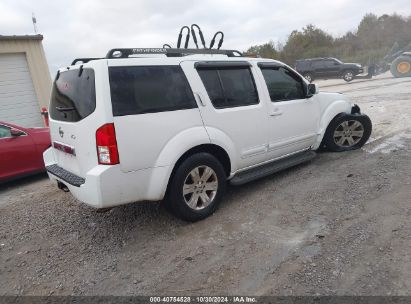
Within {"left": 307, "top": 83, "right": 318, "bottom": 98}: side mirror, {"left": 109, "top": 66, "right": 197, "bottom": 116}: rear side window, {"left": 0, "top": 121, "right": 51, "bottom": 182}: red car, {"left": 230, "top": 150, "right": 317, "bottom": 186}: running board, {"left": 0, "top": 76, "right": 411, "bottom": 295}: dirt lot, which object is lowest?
{"left": 0, "top": 76, "right": 411, "bottom": 295}: dirt lot

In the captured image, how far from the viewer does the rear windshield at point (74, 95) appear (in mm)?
3234

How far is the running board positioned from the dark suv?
20.0m

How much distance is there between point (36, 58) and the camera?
423 inches

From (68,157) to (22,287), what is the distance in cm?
131

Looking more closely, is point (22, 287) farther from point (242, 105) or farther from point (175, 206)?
point (242, 105)

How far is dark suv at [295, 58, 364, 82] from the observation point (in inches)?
894

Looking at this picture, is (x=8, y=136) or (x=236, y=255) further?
(x=8, y=136)

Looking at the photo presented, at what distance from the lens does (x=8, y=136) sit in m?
5.71

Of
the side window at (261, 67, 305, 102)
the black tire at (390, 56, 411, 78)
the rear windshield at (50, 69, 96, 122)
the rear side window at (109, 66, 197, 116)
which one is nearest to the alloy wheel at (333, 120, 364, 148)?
the side window at (261, 67, 305, 102)

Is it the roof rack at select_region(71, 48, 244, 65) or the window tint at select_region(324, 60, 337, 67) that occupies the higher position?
the roof rack at select_region(71, 48, 244, 65)

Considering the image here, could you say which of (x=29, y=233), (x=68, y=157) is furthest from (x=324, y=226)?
(x=29, y=233)

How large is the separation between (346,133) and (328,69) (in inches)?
764

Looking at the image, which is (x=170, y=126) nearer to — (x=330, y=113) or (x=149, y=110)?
(x=149, y=110)

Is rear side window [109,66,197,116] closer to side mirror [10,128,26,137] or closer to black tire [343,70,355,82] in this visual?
side mirror [10,128,26,137]
